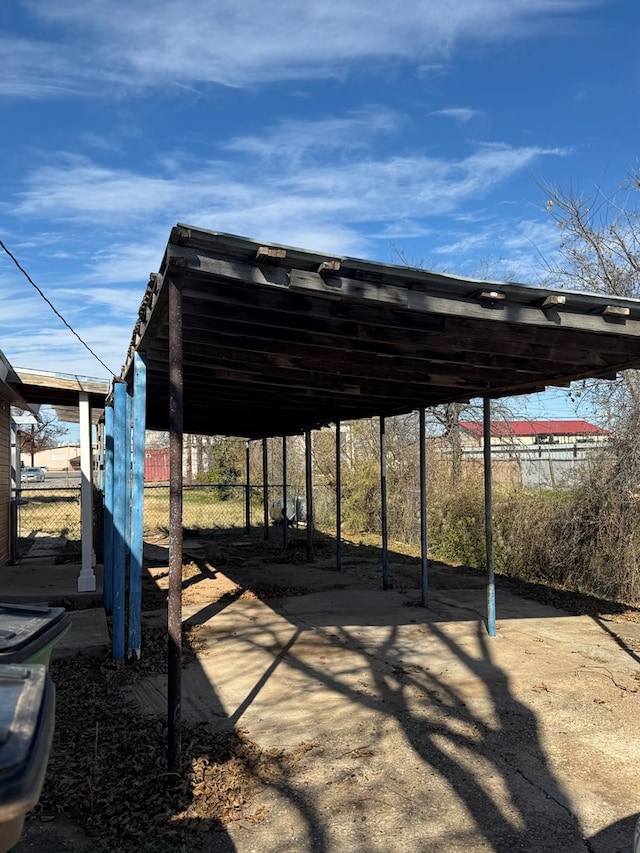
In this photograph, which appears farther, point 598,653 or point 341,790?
point 598,653

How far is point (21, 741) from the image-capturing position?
159cm

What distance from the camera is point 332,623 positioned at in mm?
7965

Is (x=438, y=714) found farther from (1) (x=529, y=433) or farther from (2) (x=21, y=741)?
(1) (x=529, y=433)

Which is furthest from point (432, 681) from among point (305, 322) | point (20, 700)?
point (20, 700)

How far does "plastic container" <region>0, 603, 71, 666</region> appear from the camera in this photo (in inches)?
112

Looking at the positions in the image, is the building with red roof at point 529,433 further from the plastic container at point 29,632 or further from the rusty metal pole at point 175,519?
the plastic container at point 29,632

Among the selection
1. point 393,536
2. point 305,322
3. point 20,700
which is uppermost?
point 305,322

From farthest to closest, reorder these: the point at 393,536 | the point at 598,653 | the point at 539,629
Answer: the point at 393,536, the point at 539,629, the point at 598,653

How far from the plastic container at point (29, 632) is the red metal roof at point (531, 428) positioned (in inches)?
379

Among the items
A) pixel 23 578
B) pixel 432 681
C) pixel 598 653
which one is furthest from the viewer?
pixel 23 578

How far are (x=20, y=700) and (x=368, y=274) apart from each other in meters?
3.13

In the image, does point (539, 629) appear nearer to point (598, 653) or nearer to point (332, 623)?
point (598, 653)

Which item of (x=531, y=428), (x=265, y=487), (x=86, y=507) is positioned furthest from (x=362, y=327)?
(x=531, y=428)

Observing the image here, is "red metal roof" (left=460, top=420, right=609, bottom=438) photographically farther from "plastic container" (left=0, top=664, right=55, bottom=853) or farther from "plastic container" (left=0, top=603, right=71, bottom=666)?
Answer: "plastic container" (left=0, top=664, right=55, bottom=853)
